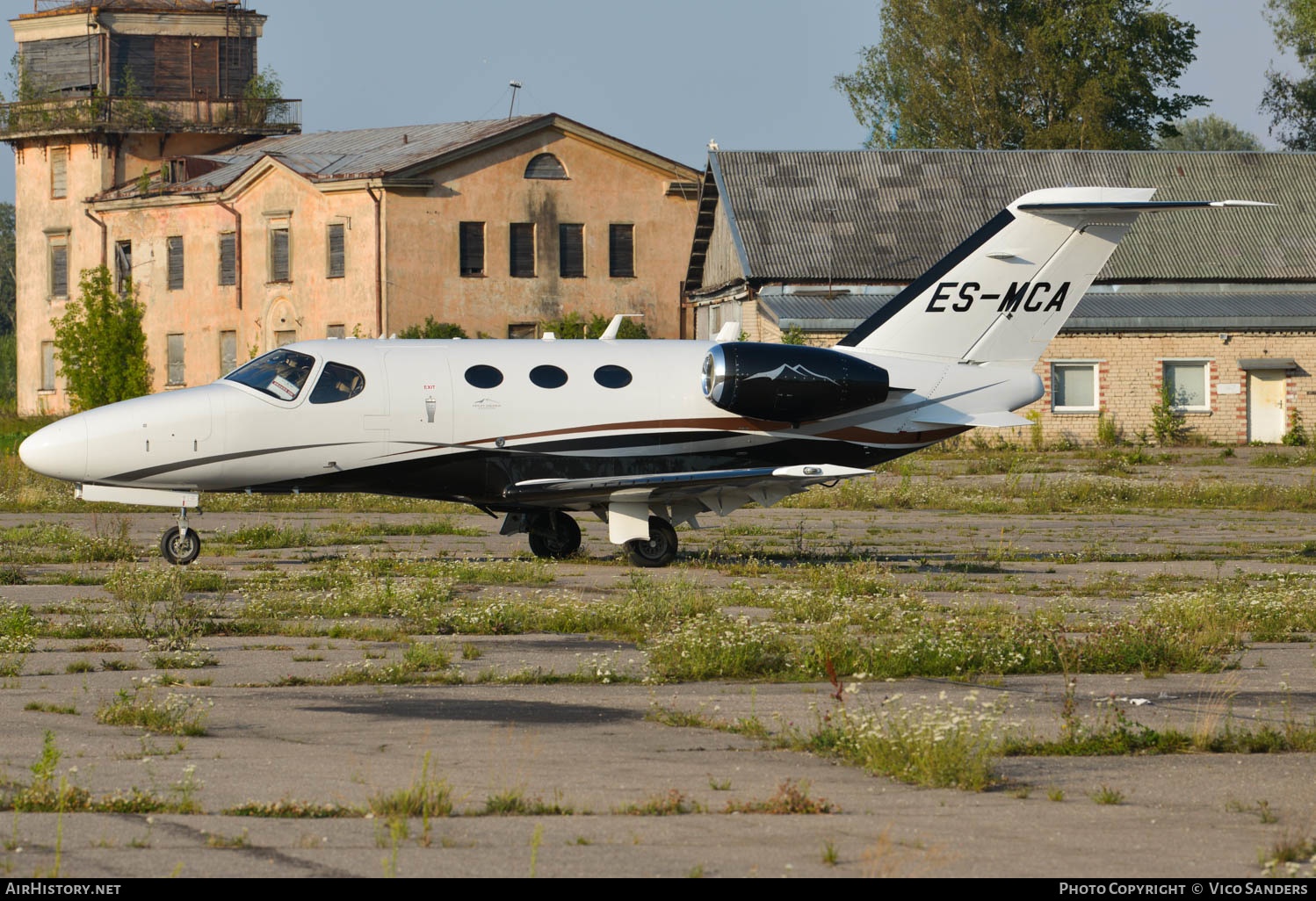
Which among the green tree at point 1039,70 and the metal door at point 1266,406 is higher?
the green tree at point 1039,70

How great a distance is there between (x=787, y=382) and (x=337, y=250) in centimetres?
4280

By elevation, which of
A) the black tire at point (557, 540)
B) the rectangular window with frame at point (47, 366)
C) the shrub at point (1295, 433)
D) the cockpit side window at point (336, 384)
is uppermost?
the rectangular window with frame at point (47, 366)

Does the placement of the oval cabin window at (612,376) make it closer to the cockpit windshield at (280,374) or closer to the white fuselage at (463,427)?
the white fuselage at (463,427)

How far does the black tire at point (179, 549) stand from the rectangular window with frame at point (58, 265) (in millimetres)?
55524

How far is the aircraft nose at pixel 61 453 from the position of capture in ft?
60.8

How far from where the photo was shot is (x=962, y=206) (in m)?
54.3

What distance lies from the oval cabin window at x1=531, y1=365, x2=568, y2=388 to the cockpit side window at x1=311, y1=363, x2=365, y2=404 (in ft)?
6.63

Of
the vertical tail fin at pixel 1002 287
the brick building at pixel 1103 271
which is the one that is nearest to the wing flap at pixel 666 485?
the vertical tail fin at pixel 1002 287

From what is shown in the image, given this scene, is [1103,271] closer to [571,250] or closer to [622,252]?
[622,252]

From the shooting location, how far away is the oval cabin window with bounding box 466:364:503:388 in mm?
19750

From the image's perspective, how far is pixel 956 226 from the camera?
53.5 meters

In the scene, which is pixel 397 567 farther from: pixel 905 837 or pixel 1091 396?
pixel 1091 396

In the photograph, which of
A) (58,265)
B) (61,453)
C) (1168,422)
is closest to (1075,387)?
(1168,422)

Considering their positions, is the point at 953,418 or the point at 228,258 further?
the point at 228,258
